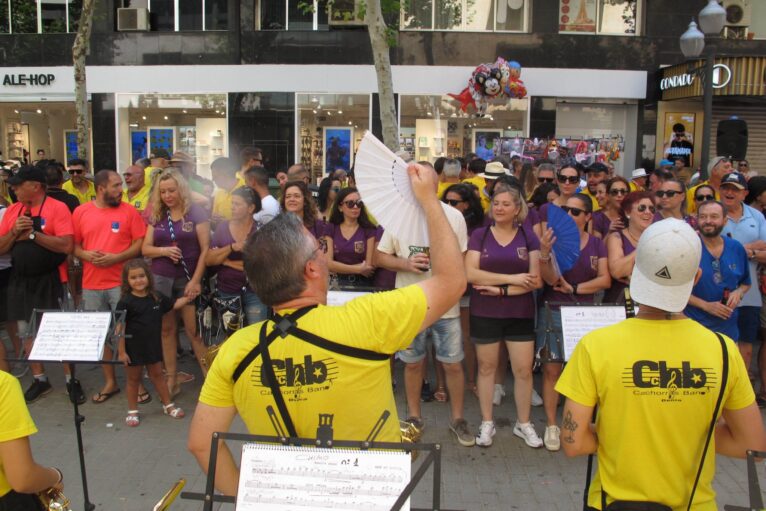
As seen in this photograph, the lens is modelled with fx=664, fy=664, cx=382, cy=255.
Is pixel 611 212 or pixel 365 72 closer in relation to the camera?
pixel 611 212

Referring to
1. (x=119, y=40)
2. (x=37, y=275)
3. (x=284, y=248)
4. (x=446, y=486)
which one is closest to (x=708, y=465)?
(x=284, y=248)

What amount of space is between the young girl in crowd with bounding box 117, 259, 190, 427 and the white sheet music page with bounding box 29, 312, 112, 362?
4.01 ft

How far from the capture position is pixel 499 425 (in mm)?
5582

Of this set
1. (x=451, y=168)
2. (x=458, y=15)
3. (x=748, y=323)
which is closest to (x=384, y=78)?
(x=451, y=168)

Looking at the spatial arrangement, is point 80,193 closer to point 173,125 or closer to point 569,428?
point 569,428

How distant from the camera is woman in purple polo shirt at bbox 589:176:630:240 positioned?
6195mm

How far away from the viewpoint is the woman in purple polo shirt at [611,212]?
6.20 metres

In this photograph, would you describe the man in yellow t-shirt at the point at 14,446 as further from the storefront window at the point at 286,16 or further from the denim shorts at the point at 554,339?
the storefront window at the point at 286,16

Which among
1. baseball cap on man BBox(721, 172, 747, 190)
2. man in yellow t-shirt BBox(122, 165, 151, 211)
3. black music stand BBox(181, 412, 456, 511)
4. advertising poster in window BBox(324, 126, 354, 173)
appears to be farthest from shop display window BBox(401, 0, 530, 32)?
black music stand BBox(181, 412, 456, 511)

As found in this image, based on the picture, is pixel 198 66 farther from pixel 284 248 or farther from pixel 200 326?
pixel 284 248

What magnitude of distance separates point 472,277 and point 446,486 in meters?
1.52

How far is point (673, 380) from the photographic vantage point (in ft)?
7.27

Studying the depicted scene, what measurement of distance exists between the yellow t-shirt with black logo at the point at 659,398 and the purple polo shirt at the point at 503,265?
2702mm

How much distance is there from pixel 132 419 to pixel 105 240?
5.42 feet
